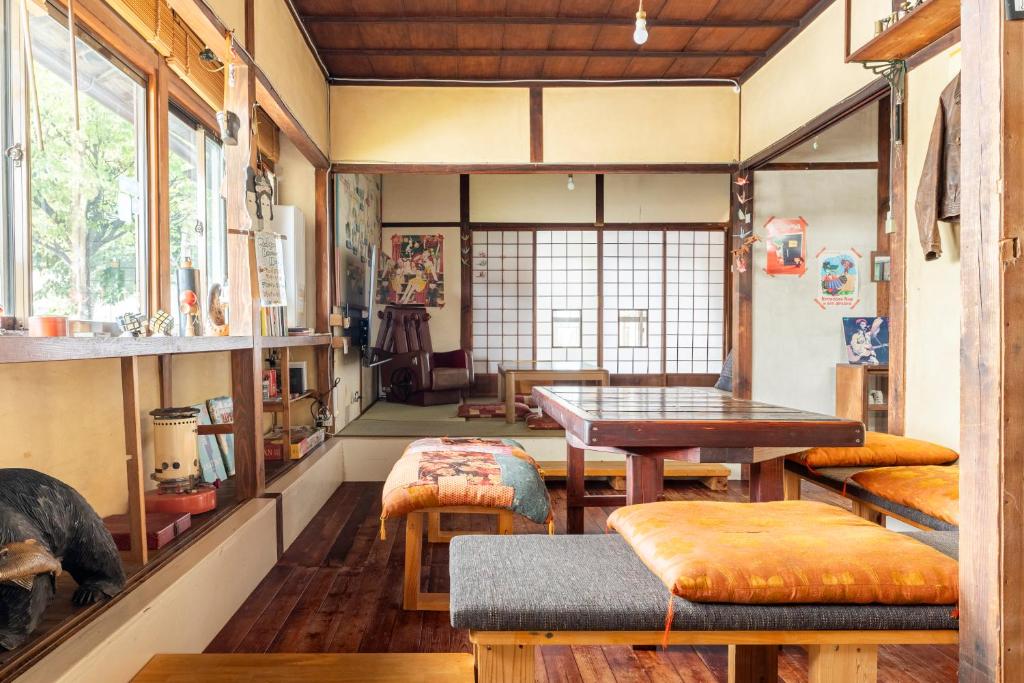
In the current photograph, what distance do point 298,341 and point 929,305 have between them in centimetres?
307

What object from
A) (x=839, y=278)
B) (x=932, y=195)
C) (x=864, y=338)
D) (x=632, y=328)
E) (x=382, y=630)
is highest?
(x=932, y=195)

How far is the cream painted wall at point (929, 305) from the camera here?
263 centimetres

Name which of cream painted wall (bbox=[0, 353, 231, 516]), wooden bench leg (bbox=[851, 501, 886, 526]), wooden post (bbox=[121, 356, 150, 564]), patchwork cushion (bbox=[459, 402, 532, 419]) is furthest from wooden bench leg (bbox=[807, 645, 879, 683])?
patchwork cushion (bbox=[459, 402, 532, 419])

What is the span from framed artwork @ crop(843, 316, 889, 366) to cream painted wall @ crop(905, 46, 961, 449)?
2828 millimetres

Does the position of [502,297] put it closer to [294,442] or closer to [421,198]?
[421,198]

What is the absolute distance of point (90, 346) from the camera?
1454 mm

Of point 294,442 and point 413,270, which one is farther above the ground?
point 413,270

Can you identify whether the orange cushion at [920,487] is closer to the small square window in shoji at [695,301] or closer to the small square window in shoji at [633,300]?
the small square window in shoji at [633,300]

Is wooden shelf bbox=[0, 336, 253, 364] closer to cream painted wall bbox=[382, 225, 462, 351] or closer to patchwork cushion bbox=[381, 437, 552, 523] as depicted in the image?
patchwork cushion bbox=[381, 437, 552, 523]

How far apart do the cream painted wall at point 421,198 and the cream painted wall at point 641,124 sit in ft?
9.33

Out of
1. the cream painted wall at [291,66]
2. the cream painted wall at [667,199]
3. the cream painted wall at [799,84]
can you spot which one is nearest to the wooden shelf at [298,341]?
the cream painted wall at [291,66]

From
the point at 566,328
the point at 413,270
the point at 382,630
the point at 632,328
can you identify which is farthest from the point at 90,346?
the point at 632,328

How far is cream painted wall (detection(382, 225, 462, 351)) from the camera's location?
23.4ft

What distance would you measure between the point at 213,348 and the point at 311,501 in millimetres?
1424
